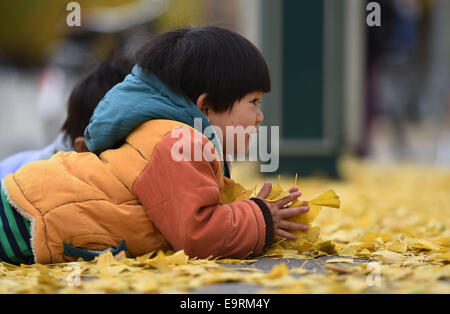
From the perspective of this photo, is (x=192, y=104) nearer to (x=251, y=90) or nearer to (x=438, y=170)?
(x=251, y=90)

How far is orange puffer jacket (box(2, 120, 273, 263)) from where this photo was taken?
2.27 meters

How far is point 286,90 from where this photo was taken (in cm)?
707

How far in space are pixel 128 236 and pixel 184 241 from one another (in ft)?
0.73

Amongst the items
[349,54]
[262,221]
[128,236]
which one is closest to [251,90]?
[262,221]

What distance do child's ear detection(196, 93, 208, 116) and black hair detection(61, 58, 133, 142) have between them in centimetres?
80

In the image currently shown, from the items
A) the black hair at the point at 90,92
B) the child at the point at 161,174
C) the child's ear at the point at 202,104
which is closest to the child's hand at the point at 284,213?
the child at the point at 161,174

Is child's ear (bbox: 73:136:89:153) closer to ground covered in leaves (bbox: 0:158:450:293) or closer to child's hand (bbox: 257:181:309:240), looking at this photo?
ground covered in leaves (bbox: 0:158:450:293)

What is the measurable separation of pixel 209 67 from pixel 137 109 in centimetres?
30

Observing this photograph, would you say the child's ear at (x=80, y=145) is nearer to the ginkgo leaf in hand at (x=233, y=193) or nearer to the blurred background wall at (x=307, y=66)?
the blurred background wall at (x=307, y=66)

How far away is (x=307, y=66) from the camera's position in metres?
→ 7.01

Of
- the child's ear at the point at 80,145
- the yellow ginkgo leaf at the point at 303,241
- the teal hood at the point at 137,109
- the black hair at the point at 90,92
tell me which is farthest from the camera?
the black hair at the point at 90,92

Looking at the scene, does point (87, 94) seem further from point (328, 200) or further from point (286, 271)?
point (286, 271)

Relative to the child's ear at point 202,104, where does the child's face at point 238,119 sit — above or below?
below

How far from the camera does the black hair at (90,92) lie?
3299 millimetres
